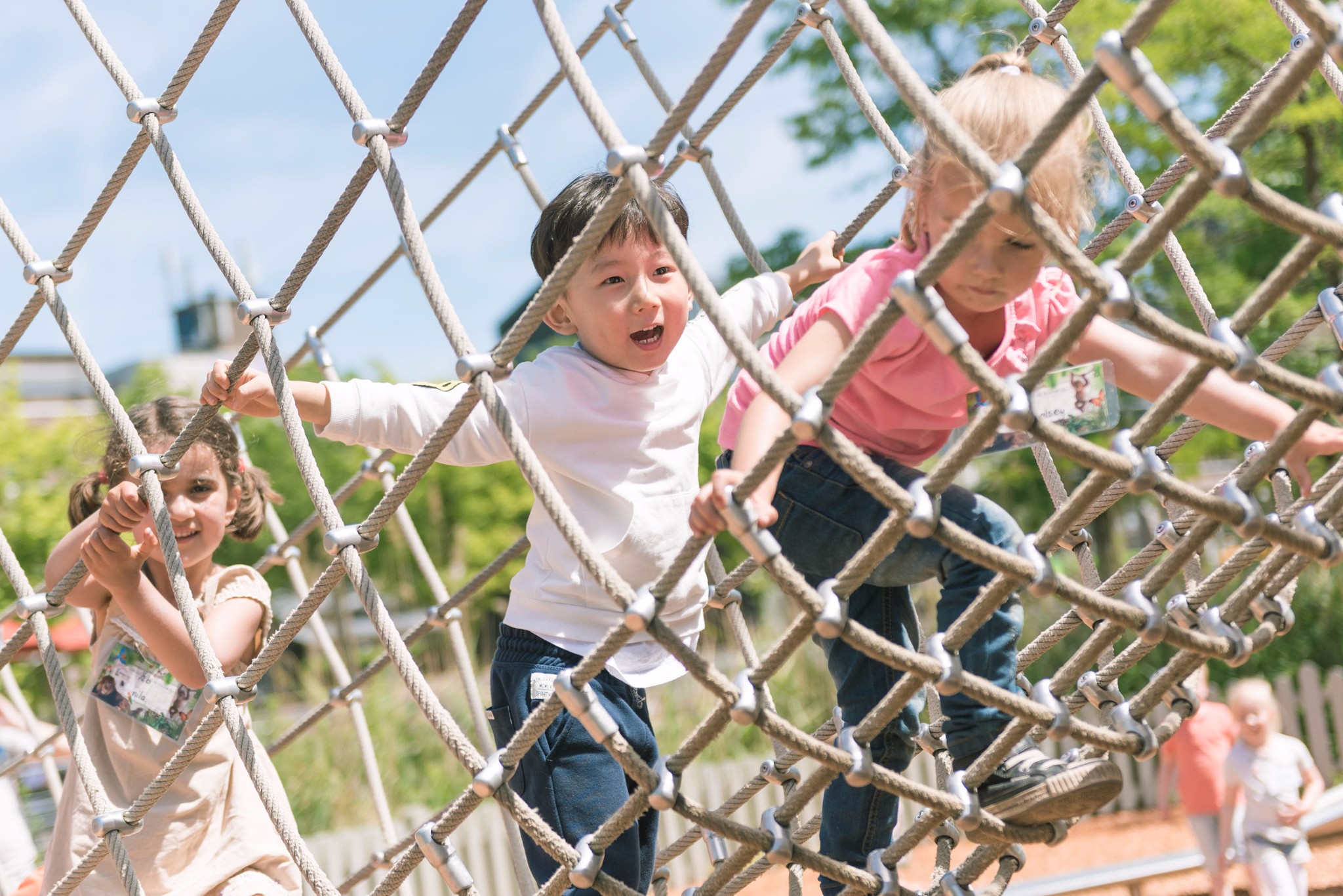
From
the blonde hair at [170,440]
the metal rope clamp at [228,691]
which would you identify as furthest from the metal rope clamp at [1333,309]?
the blonde hair at [170,440]

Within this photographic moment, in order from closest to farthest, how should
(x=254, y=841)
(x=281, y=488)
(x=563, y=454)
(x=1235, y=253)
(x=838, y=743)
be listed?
1. (x=838, y=743)
2. (x=563, y=454)
3. (x=254, y=841)
4. (x=1235, y=253)
5. (x=281, y=488)

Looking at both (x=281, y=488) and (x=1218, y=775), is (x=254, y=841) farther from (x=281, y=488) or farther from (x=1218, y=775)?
(x=281, y=488)

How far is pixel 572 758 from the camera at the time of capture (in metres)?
1.71

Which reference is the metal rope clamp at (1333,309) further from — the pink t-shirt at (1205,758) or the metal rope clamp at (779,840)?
the pink t-shirt at (1205,758)

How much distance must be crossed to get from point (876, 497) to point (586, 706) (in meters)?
0.41

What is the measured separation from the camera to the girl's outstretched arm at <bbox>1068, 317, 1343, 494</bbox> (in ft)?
5.19

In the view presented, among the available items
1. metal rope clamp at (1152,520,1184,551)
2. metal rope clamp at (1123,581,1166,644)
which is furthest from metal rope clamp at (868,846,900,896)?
metal rope clamp at (1152,520,1184,551)

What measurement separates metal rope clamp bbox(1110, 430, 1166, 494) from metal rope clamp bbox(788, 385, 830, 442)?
0.29m

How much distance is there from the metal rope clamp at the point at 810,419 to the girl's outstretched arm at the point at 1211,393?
1.40ft

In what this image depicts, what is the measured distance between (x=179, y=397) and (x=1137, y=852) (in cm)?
530

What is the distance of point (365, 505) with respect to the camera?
13.1m

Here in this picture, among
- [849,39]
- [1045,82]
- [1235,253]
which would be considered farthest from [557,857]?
[849,39]

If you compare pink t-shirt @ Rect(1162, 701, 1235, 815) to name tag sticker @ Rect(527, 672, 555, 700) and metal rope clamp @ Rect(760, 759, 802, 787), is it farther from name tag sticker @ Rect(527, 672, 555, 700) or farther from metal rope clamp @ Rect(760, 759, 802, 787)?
name tag sticker @ Rect(527, 672, 555, 700)

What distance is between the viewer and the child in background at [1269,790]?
12.5 feet
